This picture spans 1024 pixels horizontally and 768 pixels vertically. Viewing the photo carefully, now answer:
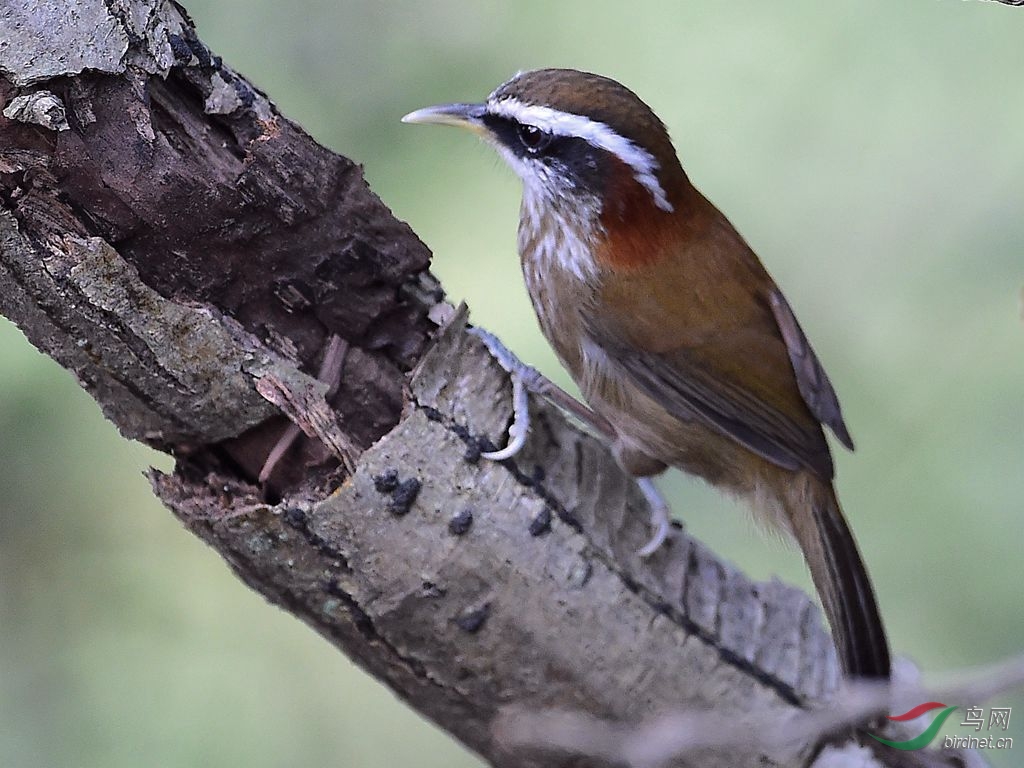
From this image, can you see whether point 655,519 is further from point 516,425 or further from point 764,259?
point 764,259

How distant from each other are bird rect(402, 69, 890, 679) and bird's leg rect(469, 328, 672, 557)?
0.12 metres

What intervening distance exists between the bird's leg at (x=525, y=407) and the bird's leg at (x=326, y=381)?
1.03ft

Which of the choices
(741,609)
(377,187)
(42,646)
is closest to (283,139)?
(741,609)

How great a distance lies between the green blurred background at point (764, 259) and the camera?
4285 mm

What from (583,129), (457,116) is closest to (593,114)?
(583,129)

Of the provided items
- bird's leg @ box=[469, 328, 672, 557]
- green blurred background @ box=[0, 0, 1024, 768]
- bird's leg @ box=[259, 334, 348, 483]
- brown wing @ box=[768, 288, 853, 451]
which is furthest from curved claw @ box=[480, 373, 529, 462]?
green blurred background @ box=[0, 0, 1024, 768]

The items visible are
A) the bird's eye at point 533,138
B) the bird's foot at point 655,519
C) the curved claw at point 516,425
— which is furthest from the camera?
the bird's eye at point 533,138

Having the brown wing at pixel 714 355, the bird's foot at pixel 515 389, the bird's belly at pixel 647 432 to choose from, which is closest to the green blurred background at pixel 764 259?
the bird's belly at pixel 647 432

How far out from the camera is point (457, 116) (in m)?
3.19

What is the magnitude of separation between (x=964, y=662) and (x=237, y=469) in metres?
2.90

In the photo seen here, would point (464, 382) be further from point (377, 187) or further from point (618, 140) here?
point (377, 187)

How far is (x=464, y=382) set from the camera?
2.63 m

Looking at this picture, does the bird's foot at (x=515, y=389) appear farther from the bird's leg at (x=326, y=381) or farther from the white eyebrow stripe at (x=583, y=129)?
the white eyebrow stripe at (x=583, y=129)

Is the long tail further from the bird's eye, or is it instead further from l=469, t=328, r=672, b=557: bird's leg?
the bird's eye
